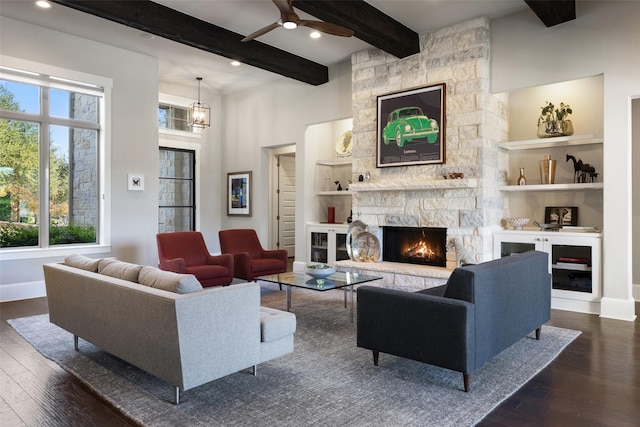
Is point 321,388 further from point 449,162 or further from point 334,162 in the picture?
Result: point 334,162

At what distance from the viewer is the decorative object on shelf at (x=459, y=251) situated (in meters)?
5.48

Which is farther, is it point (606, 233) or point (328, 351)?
point (606, 233)

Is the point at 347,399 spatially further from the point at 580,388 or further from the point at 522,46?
the point at 522,46

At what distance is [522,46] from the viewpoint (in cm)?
526

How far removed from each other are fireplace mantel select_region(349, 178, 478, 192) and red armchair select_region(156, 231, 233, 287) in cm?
216

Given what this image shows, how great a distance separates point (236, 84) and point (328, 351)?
6.23 m

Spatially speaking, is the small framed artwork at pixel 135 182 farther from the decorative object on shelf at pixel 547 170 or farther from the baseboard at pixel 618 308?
the baseboard at pixel 618 308

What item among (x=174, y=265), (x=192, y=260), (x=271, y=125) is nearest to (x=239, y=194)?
(x=271, y=125)

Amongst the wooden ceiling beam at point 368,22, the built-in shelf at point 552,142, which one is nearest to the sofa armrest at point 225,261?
the wooden ceiling beam at point 368,22

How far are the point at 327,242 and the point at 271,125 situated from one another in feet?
8.34

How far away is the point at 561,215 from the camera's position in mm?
5410

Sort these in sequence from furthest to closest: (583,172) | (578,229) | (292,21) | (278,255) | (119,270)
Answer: (278,255) → (583,172) → (578,229) → (292,21) → (119,270)

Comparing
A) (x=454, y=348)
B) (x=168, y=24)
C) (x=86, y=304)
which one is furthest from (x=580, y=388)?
(x=168, y=24)

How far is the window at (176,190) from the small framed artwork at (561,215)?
21.0 ft
